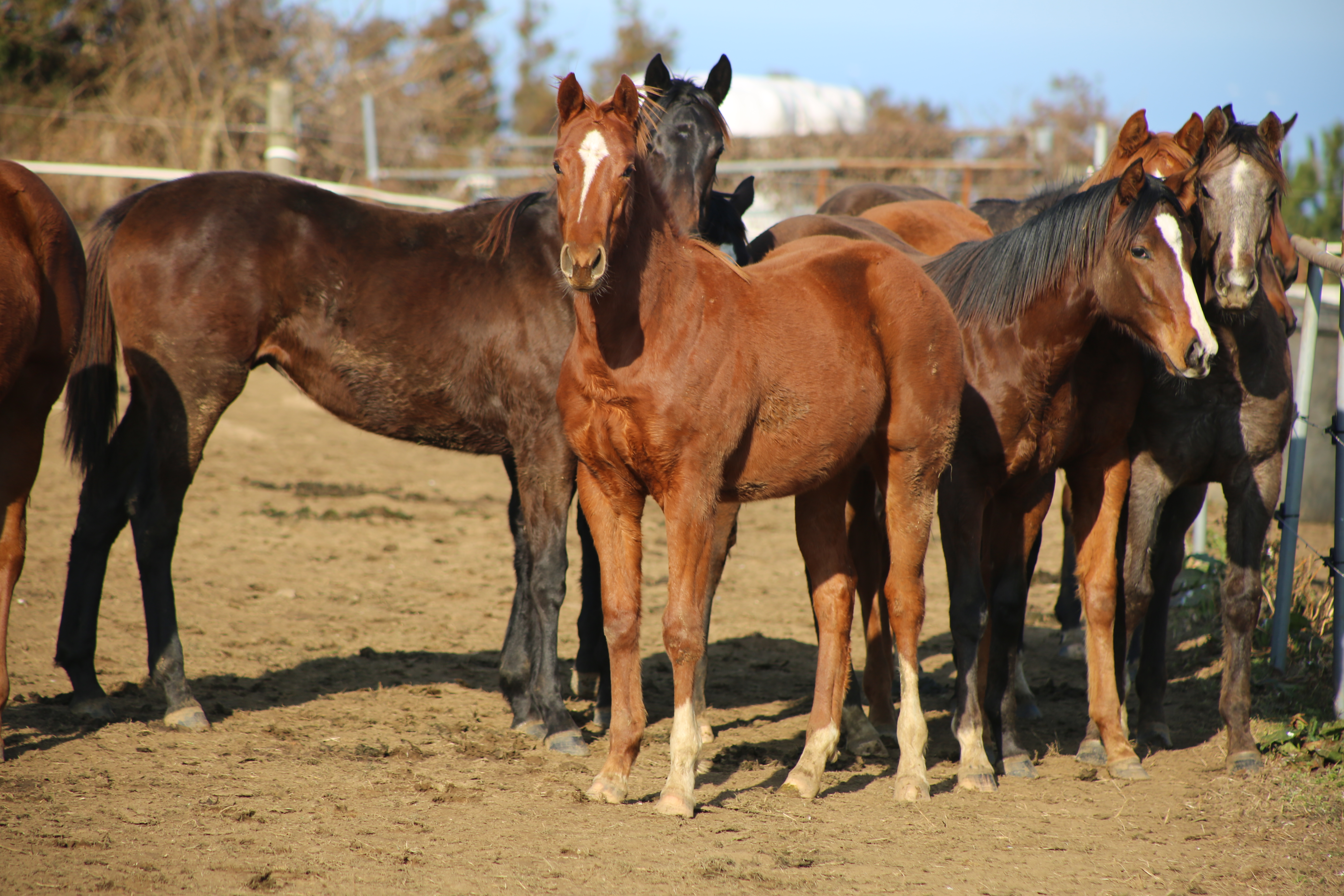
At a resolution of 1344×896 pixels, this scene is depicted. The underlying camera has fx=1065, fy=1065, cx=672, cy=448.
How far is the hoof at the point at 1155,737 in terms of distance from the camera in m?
4.66

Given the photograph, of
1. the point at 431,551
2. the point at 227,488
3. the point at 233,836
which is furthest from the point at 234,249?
the point at 227,488

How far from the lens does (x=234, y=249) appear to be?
4.49m

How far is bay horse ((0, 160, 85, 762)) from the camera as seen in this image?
382 centimetres

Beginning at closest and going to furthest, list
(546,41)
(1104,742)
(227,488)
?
(1104,742)
(227,488)
(546,41)

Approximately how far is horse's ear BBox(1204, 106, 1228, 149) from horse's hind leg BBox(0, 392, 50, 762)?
15.5ft

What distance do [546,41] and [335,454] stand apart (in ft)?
73.0

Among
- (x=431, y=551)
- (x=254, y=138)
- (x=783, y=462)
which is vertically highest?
(x=254, y=138)

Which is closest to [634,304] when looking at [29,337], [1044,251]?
[1044,251]

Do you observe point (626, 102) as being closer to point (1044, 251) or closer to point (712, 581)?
point (1044, 251)

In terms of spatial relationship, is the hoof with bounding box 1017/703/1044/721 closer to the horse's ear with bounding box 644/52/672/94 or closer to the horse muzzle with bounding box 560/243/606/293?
the horse muzzle with bounding box 560/243/606/293

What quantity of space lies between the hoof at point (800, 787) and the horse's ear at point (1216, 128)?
118 inches

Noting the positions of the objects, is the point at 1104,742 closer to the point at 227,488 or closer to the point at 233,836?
the point at 233,836

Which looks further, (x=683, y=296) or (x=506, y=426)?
(x=506, y=426)

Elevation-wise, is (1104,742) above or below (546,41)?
below
